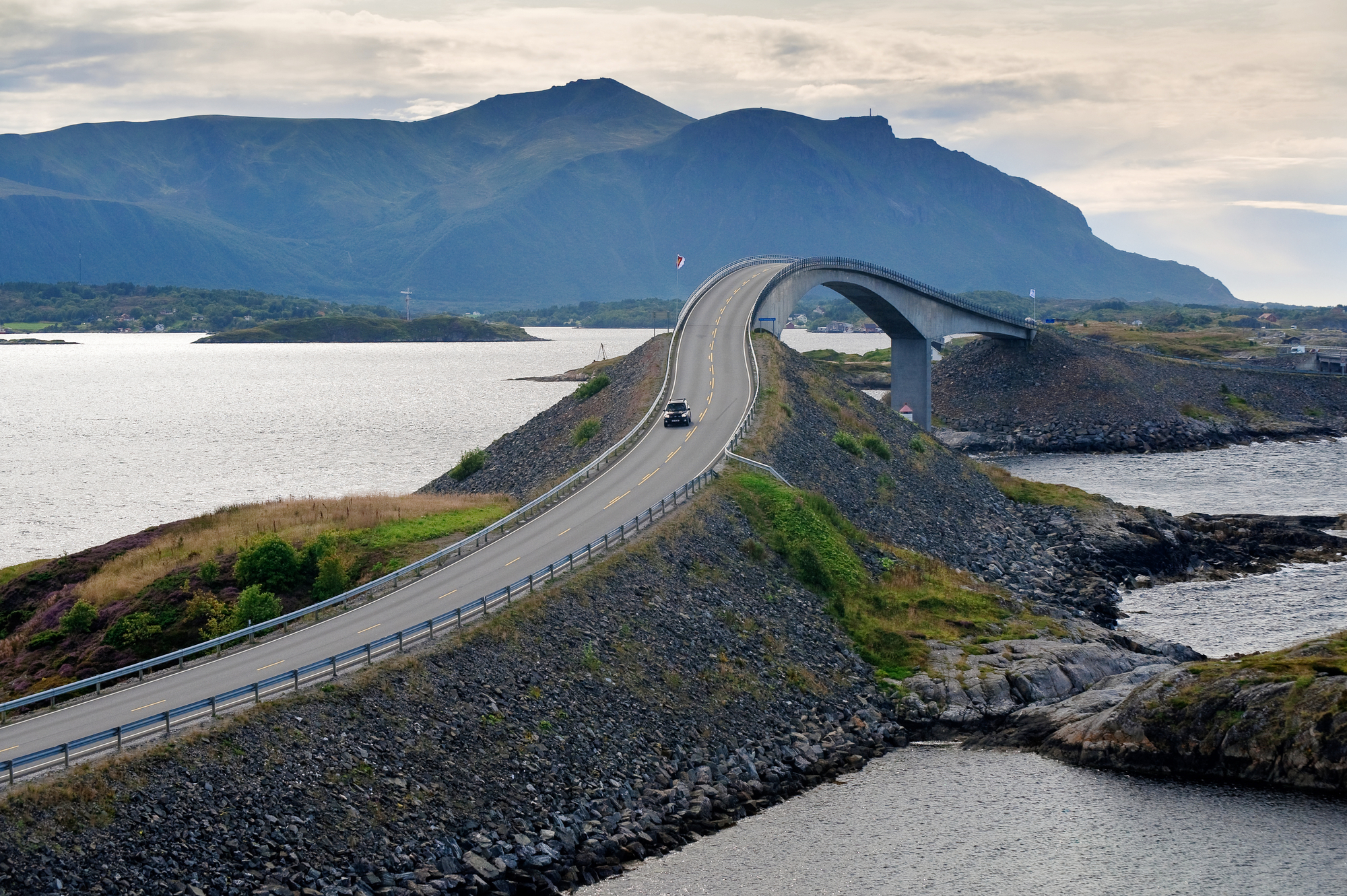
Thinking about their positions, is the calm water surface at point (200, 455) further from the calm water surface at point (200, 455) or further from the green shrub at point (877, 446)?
the green shrub at point (877, 446)

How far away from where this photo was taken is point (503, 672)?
40.4 meters

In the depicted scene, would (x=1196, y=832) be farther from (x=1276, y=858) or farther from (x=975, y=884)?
(x=975, y=884)

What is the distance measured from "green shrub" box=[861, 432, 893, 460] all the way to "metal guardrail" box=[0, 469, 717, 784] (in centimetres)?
3241

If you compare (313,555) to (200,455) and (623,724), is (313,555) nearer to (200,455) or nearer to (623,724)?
(623,724)

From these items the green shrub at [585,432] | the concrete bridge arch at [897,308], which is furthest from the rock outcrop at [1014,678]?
the concrete bridge arch at [897,308]

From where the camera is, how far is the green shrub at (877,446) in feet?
270

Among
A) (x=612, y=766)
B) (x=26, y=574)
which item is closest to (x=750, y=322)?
(x=26, y=574)

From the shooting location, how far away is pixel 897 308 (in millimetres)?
128500

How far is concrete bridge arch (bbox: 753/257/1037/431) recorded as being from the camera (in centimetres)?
11500

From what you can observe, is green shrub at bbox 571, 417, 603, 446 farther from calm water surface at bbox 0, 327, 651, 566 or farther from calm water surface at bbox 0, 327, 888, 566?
calm water surface at bbox 0, 327, 651, 566

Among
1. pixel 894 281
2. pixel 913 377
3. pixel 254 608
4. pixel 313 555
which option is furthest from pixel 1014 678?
pixel 913 377

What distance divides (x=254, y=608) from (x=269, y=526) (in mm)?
13847

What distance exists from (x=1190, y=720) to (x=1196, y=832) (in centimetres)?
549

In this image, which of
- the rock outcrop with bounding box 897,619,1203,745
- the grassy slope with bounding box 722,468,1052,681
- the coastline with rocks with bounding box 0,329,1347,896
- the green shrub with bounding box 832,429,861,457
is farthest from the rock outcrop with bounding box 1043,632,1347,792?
the green shrub with bounding box 832,429,861,457
